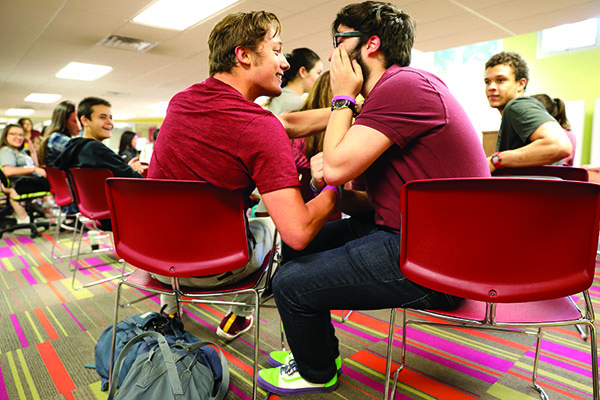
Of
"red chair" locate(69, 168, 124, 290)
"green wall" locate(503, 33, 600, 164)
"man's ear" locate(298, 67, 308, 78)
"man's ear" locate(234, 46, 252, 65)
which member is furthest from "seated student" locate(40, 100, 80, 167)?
"green wall" locate(503, 33, 600, 164)

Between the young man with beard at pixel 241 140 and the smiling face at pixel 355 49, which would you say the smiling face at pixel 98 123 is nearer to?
the young man with beard at pixel 241 140

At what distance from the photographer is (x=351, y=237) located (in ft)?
4.76

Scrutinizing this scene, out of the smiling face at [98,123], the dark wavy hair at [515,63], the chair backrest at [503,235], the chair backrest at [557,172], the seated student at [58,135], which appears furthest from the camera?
the seated student at [58,135]

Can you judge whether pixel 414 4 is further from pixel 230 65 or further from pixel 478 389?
pixel 478 389

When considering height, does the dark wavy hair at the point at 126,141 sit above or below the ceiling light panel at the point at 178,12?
below

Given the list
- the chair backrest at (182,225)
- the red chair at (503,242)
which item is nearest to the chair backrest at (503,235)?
the red chair at (503,242)

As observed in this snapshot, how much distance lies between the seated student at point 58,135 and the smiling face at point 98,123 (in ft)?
3.09

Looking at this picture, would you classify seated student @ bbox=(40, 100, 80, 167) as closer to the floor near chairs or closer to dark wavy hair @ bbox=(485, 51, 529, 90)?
the floor near chairs

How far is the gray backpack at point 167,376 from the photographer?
1161 millimetres

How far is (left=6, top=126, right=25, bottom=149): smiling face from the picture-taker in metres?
4.98

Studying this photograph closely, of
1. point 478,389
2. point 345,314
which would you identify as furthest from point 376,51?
point 345,314

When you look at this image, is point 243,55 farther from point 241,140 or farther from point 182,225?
point 182,225

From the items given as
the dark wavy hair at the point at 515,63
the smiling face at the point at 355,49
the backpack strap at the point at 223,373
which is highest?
the dark wavy hair at the point at 515,63

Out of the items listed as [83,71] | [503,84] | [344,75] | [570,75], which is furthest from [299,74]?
[570,75]
